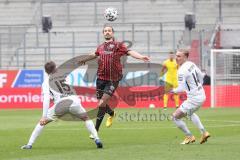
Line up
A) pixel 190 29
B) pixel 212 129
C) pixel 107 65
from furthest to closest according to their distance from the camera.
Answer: pixel 190 29, pixel 212 129, pixel 107 65

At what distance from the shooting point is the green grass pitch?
Result: 13.9 m

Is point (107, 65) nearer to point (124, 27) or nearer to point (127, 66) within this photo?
point (127, 66)

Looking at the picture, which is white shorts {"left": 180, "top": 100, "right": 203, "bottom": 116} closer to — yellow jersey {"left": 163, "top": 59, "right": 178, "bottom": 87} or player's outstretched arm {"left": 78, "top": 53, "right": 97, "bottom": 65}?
player's outstretched arm {"left": 78, "top": 53, "right": 97, "bottom": 65}

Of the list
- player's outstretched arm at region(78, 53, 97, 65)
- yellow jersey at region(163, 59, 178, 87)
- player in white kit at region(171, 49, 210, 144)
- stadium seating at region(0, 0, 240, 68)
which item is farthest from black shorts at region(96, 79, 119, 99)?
stadium seating at region(0, 0, 240, 68)

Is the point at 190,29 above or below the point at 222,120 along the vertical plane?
above

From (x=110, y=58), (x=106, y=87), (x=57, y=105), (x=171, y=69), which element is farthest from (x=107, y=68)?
(x=171, y=69)

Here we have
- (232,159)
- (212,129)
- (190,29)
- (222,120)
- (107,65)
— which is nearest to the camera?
(232,159)

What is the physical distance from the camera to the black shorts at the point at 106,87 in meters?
18.1

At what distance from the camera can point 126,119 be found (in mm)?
26188

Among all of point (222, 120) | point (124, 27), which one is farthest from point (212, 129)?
point (124, 27)

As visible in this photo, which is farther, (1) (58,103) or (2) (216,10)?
(2) (216,10)

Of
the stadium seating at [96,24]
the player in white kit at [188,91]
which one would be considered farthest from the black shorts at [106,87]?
the stadium seating at [96,24]

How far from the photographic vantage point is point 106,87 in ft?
59.7

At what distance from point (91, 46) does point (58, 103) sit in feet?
85.3
